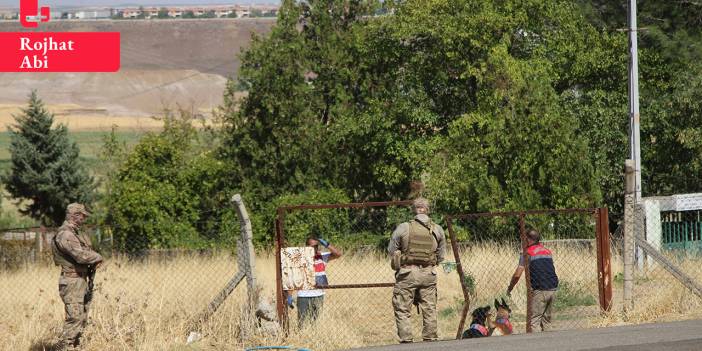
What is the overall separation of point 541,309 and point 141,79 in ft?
316

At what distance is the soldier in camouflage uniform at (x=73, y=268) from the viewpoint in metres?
11.1

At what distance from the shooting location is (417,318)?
15383mm

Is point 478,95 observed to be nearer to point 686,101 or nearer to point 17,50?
point 686,101

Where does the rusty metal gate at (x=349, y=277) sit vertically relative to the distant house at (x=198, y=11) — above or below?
below

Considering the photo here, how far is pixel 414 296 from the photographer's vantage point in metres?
11.6

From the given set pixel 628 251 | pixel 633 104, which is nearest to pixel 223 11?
pixel 633 104

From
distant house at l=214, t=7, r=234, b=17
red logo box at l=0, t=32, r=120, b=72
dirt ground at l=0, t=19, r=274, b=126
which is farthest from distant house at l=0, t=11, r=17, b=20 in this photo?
red logo box at l=0, t=32, r=120, b=72

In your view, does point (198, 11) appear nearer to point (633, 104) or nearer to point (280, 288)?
point (633, 104)

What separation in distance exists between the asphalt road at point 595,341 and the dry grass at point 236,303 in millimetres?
780

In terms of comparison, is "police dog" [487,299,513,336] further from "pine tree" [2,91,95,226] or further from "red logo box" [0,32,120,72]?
"red logo box" [0,32,120,72]

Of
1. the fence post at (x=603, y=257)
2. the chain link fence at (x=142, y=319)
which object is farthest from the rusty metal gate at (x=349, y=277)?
the fence post at (x=603, y=257)

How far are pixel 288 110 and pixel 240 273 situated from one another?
16755 mm

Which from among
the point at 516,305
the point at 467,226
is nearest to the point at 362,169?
the point at 467,226

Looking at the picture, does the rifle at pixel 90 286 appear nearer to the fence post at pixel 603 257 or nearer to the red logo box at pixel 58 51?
the fence post at pixel 603 257
